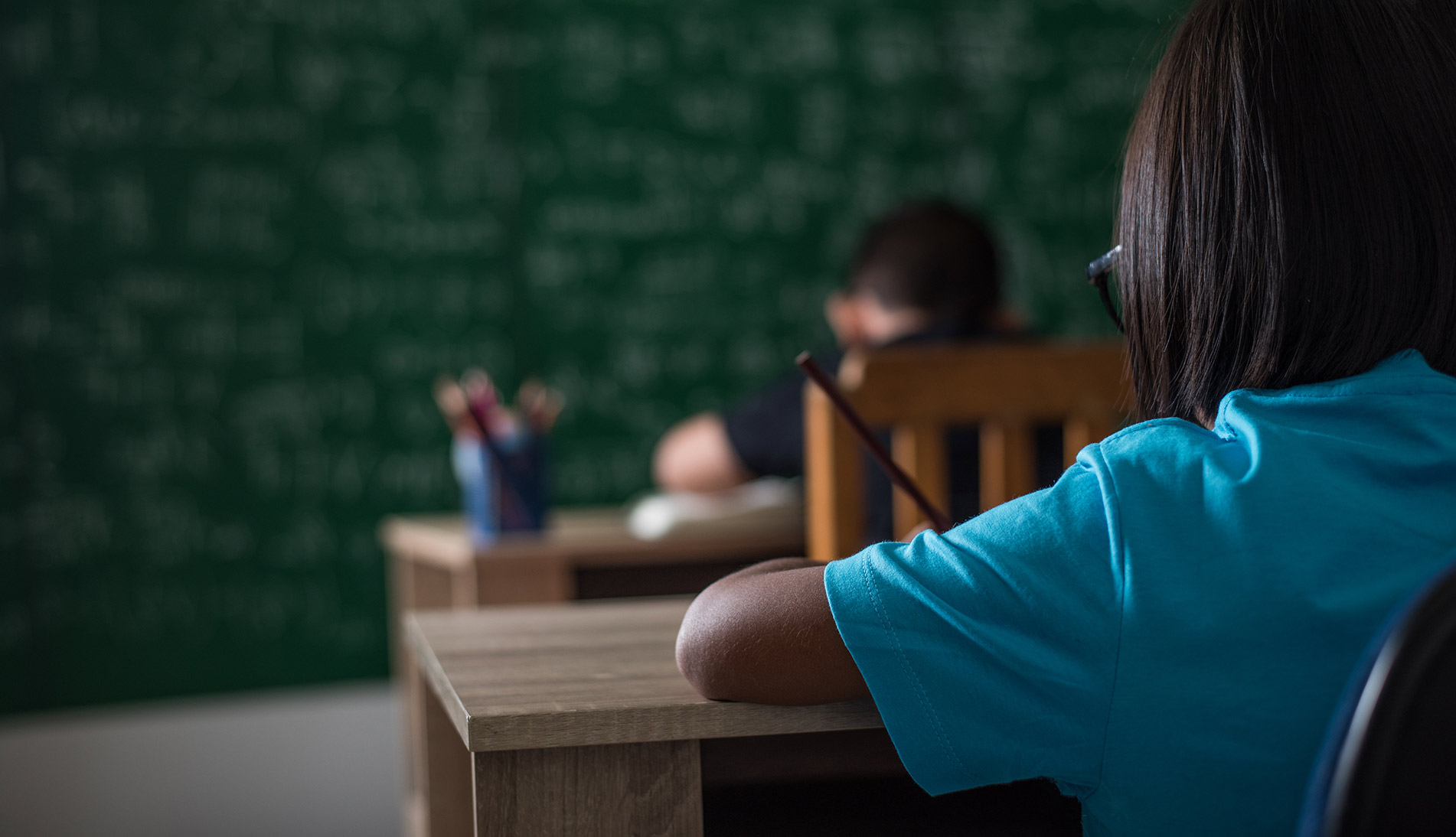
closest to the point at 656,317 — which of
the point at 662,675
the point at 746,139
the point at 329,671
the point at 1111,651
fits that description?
the point at 746,139

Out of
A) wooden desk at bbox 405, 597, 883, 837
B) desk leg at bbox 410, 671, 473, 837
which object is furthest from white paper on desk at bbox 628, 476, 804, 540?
wooden desk at bbox 405, 597, 883, 837

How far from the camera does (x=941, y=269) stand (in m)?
2.26

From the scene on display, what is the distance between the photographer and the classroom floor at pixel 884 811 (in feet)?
2.82

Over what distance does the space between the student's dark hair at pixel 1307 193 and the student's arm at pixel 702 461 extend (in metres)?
1.61

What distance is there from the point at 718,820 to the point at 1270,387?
0.45 m

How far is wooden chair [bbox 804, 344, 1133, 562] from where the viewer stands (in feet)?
5.57

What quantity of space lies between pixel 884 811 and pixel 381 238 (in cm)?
248

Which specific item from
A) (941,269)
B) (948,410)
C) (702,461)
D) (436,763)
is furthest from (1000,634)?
(702,461)

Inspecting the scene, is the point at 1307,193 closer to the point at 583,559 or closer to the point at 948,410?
the point at 948,410

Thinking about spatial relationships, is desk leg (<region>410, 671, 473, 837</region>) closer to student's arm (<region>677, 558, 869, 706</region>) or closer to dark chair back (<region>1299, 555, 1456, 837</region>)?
student's arm (<region>677, 558, 869, 706</region>)

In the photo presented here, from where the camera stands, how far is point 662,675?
0.89 metres

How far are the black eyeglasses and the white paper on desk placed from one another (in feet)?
3.90

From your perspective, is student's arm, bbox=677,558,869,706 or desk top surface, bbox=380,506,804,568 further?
desk top surface, bbox=380,506,804,568

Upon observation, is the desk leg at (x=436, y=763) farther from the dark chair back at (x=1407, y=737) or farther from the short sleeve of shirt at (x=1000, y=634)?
the dark chair back at (x=1407, y=737)
